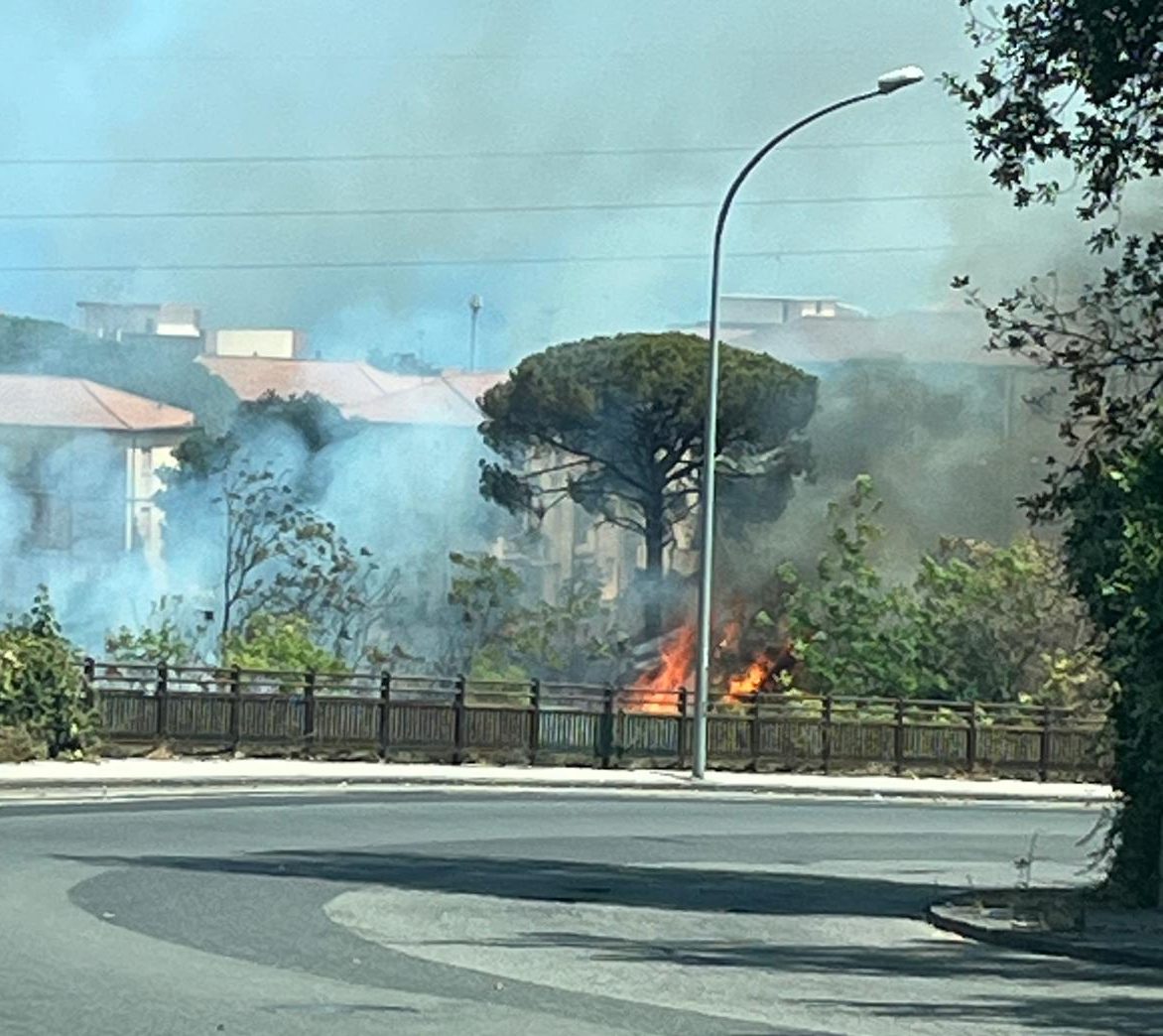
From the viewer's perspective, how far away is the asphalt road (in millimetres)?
13039

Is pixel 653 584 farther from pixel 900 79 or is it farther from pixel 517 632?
pixel 900 79

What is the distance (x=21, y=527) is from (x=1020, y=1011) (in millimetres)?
67709

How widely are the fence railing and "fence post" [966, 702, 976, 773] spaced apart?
17mm

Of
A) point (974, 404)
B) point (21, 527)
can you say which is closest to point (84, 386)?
point (21, 527)

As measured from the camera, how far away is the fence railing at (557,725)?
135 ft

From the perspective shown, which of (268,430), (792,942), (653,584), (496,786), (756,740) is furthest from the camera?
(268,430)

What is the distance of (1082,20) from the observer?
20281 millimetres

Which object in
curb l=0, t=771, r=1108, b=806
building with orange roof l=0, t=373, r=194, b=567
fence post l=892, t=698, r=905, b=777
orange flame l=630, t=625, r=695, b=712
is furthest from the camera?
building with orange roof l=0, t=373, r=194, b=567

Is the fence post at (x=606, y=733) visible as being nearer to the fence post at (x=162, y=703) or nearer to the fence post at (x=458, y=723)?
the fence post at (x=458, y=723)

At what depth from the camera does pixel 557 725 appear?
4425 cm

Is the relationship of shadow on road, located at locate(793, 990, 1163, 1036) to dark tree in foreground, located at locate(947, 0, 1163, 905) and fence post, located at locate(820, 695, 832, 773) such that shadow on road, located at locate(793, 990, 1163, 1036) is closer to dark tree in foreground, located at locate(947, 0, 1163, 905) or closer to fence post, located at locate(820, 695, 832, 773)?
dark tree in foreground, located at locate(947, 0, 1163, 905)

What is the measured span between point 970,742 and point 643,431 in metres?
26.0

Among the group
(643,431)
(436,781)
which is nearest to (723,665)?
(643,431)

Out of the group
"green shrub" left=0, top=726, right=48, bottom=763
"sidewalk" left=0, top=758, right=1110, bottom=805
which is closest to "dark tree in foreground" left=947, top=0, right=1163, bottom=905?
"sidewalk" left=0, top=758, right=1110, bottom=805
